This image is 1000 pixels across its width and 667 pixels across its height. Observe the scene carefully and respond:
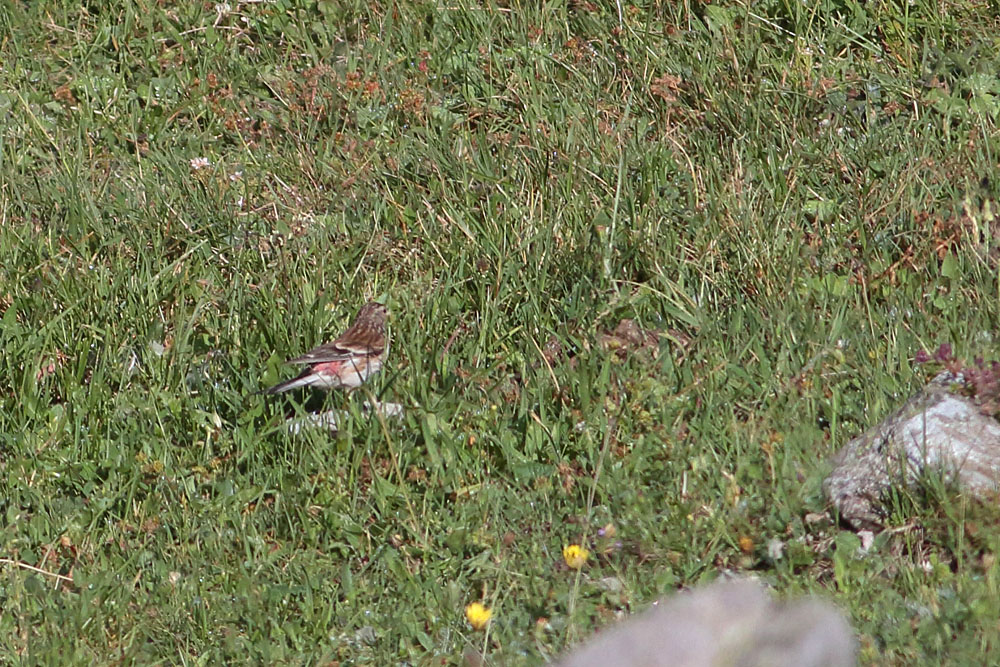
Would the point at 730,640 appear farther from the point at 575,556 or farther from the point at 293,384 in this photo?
the point at 293,384

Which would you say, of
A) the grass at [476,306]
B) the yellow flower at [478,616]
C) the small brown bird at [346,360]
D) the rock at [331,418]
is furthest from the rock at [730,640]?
the small brown bird at [346,360]

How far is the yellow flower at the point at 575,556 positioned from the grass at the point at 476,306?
5cm

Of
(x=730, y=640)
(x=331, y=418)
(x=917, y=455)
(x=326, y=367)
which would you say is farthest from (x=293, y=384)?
(x=730, y=640)

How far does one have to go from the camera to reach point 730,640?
9.26 ft

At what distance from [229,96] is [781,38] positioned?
10.6 ft

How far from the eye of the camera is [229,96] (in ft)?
27.7

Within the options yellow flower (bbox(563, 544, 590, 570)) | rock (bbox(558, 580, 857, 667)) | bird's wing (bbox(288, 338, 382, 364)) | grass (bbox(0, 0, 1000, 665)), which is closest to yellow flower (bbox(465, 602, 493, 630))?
grass (bbox(0, 0, 1000, 665))

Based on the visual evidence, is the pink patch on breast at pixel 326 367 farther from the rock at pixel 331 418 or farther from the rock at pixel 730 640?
the rock at pixel 730 640

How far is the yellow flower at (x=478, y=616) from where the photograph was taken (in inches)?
179

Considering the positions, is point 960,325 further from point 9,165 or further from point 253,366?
point 9,165

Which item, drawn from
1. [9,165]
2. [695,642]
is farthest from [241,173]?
[695,642]

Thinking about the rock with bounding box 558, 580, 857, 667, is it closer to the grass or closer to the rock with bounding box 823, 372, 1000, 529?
the grass

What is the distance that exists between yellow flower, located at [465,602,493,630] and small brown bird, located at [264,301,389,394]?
1.44 meters

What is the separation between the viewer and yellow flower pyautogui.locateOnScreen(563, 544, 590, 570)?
462 centimetres
